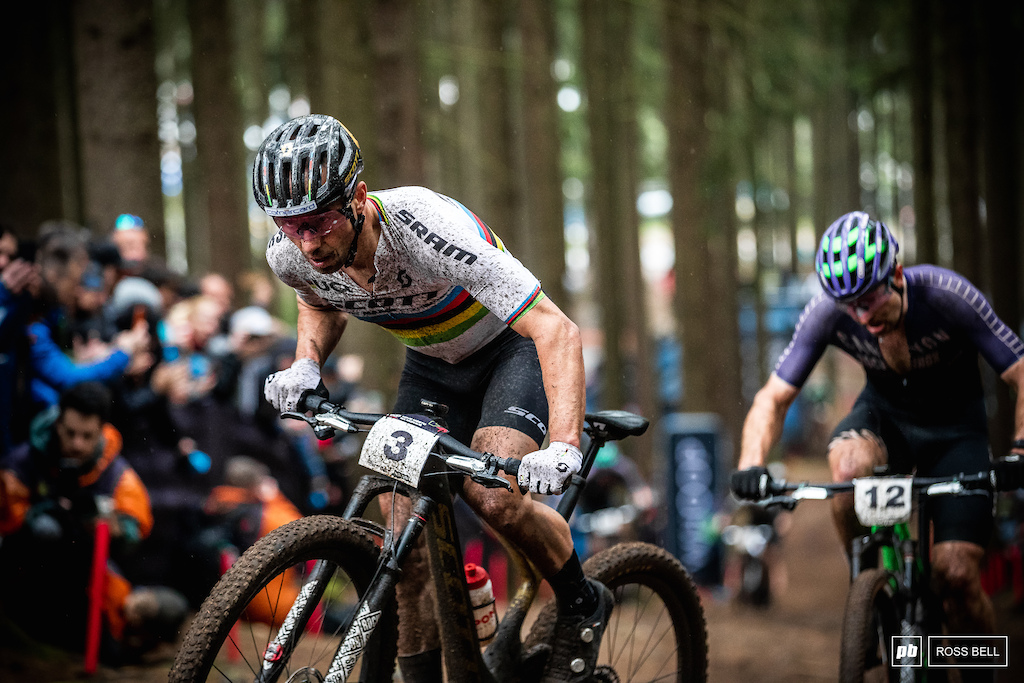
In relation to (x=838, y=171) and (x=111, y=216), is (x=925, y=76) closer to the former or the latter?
(x=111, y=216)

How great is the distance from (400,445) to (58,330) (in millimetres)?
2977

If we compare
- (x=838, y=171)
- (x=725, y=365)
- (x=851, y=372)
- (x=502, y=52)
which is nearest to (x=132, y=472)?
(x=502, y=52)

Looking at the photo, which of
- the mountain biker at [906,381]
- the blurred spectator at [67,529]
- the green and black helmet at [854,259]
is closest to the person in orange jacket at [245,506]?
the blurred spectator at [67,529]

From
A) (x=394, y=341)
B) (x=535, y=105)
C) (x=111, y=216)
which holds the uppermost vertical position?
(x=535, y=105)

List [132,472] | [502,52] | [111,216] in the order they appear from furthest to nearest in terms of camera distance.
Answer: [502,52]
[111,216]
[132,472]

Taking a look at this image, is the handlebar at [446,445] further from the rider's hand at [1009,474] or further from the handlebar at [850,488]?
the rider's hand at [1009,474]

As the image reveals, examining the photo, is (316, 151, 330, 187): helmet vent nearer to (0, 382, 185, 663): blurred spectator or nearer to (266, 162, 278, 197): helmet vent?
(266, 162, 278, 197): helmet vent

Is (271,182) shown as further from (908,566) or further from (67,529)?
(908,566)

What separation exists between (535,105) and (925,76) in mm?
4179

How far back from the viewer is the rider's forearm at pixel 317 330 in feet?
11.7

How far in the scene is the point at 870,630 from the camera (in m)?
3.69

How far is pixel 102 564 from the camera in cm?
472

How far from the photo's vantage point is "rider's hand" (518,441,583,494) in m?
2.68

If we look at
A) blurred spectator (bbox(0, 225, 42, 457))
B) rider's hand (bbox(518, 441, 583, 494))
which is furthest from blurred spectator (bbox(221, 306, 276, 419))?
rider's hand (bbox(518, 441, 583, 494))
